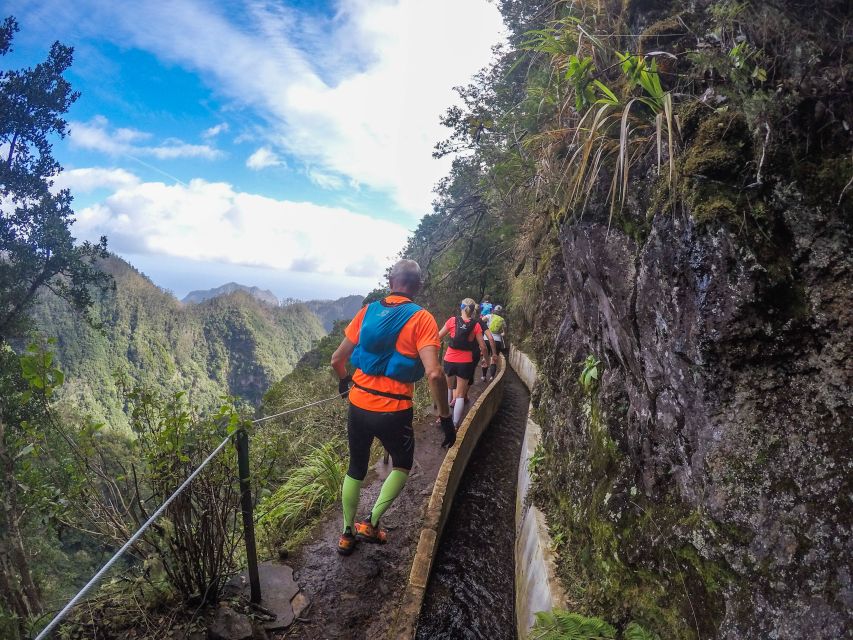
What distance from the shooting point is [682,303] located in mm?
2314

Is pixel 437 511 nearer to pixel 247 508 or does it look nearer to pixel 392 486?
pixel 392 486

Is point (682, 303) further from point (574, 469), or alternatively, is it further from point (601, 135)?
point (574, 469)

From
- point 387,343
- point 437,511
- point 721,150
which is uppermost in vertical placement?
point 721,150

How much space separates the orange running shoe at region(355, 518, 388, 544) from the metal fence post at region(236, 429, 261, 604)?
995 millimetres

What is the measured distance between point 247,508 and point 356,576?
1.24 metres

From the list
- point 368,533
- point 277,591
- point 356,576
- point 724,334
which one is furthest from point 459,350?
point 724,334

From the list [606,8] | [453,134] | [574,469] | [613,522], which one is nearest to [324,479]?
[574,469]

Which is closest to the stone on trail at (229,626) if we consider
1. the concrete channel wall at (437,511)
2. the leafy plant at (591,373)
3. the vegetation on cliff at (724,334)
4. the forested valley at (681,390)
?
the forested valley at (681,390)

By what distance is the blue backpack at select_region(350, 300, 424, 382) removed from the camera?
315 cm

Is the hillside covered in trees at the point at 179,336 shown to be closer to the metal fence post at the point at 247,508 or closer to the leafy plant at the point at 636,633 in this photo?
the metal fence post at the point at 247,508

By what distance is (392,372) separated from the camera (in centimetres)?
314

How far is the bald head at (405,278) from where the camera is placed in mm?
3303

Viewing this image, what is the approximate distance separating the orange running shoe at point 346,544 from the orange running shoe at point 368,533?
0.12 metres

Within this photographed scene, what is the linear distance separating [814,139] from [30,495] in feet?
15.2
